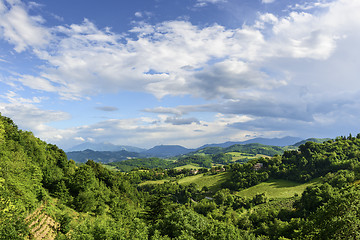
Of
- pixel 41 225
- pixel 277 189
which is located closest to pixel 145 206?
pixel 41 225

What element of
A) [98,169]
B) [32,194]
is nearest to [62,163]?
[98,169]

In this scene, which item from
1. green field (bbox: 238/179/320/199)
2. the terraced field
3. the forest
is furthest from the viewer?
green field (bbox: 238/179/320/199)

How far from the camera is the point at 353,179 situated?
92.9 metres

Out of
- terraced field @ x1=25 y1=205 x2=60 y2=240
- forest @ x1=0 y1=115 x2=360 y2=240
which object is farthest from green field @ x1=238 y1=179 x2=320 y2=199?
terraced field @ x1=25 y1=205 x2=60 y2=240

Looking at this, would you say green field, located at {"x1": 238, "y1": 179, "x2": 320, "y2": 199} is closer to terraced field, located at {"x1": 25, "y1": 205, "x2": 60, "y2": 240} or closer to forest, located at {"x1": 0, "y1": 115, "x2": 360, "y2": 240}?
forest, located at {"x1": 0, "y1": 115, "x2": 360, "y2": 240}

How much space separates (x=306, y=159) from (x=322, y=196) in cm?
8535

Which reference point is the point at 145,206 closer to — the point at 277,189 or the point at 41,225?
the point at 41,225

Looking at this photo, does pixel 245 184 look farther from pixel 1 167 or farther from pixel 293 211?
pixel 1 167

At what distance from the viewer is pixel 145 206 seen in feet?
284

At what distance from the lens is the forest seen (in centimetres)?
3422

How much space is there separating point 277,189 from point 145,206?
87588 millimetres

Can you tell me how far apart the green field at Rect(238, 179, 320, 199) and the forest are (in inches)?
130

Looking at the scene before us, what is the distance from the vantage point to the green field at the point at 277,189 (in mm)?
114750

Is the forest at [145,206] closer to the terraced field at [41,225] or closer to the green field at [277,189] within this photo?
the terraced field at [41,225]
